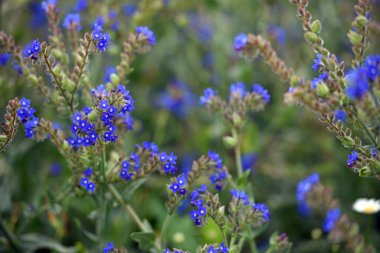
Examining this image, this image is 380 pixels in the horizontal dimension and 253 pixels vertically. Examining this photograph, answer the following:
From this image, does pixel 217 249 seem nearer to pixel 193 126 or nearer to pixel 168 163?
pixel 168 163

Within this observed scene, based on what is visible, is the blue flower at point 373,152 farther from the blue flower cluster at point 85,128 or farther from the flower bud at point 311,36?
the blue flower cluster at point 85,128

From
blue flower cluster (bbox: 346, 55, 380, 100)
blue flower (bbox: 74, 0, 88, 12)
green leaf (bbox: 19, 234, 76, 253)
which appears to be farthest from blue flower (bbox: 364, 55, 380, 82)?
blue flower (bbox: 74, 0, 88, 12)

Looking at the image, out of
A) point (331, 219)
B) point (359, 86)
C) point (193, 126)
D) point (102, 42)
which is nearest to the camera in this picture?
point (359, 86)

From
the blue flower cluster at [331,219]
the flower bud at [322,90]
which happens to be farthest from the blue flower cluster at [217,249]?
the blue flower cluster at [331,219]

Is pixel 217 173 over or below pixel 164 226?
over

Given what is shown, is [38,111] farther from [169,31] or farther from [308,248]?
[308,248]

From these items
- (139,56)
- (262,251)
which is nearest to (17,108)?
(262,251)

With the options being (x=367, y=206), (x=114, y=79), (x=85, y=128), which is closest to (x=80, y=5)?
(x=114, y=79)
